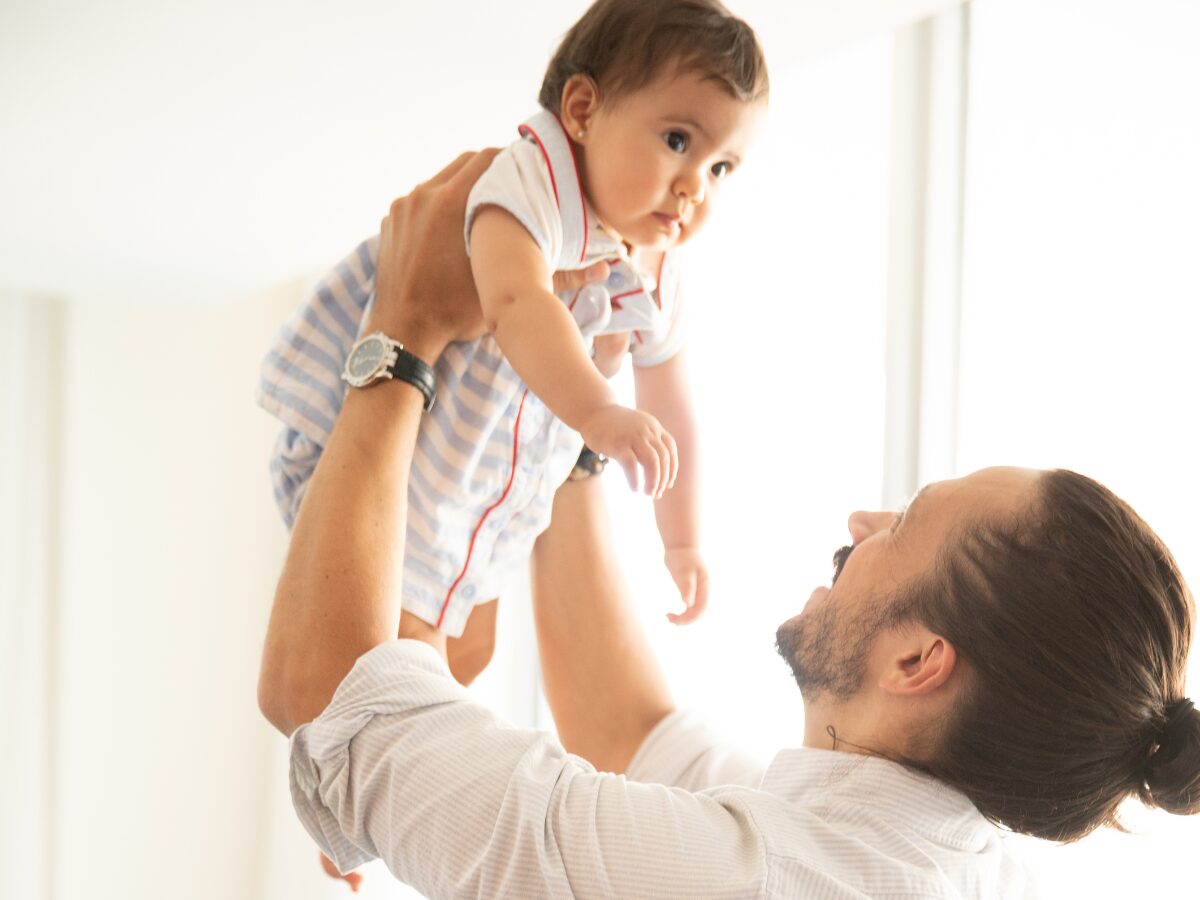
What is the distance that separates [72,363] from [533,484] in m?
2.88

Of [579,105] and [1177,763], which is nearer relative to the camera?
[1177,763]

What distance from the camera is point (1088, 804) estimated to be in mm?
952

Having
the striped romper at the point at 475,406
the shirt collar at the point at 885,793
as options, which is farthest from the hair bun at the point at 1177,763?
the striped romper at the point at 475,406

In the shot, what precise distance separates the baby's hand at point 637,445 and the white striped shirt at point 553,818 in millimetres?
202

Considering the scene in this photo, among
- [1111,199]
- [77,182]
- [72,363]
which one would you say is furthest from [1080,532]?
[72,363]

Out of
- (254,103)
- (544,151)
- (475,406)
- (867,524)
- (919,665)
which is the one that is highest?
(254,103)

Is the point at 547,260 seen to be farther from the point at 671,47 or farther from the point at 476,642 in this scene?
the point at 476,642

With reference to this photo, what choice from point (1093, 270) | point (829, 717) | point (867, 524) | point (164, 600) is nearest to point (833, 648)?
point (829, 717)

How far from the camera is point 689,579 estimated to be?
49.8 inches

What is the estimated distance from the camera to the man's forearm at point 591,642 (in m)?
1.18

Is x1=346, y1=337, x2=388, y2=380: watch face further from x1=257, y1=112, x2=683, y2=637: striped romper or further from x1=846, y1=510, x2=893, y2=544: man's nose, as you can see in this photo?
x1=846, y1=510, x2=893, y2=544: man's nose

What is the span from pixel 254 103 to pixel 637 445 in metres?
1.41

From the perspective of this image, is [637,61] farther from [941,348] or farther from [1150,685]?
[941,348]

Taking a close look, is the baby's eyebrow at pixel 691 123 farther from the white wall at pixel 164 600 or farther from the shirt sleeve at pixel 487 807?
the white wall at pixel 164 600
